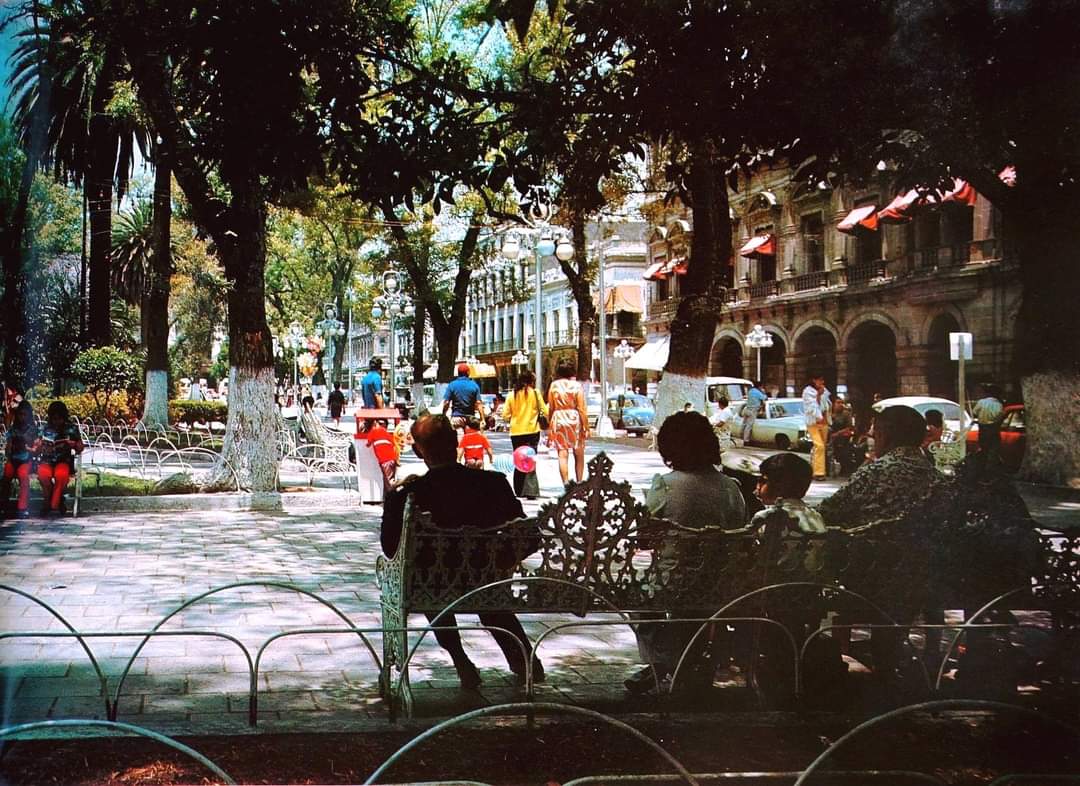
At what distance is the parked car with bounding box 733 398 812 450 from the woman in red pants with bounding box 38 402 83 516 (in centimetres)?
640

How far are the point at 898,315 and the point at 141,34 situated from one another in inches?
165

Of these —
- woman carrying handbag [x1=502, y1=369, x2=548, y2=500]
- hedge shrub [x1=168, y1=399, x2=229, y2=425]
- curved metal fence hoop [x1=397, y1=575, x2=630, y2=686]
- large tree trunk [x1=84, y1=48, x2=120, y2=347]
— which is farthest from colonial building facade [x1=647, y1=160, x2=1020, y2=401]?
hedge shrub [x1=168, y1=399, x2=229, y2=425]

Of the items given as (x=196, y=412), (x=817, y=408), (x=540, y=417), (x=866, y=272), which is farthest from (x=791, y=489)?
(x=196, y=412)

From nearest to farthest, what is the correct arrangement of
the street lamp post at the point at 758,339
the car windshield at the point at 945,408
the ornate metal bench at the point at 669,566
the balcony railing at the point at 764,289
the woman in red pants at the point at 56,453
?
the ornate metal bench at the point at 669,566
the car windshield at the point at 945,408
the balcony railing at the point at 764,289
the street lamp post at the point at 758,339
the woman in red pants at the point at 56,453

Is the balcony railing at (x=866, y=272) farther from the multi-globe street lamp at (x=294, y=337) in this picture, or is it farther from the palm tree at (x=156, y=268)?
the multi-globe street lamp at (x=294, y=337)

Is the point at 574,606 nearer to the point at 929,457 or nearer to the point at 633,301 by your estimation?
the point at 929,457

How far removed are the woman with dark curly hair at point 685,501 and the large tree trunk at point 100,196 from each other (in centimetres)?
729

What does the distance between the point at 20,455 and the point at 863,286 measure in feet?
24.2

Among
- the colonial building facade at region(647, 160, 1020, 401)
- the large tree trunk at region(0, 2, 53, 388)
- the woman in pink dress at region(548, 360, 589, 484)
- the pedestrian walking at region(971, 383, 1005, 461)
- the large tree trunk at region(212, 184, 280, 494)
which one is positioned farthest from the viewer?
the woman in pink dress at region(548, 360, 589, 484)

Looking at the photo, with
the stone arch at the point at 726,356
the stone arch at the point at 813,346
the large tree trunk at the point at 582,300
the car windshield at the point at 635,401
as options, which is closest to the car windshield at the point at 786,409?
the stone arch at the point at 726,356

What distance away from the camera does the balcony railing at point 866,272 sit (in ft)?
20.7

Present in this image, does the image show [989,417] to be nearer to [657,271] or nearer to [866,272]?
[866,272]

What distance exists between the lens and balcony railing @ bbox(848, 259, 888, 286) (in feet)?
20.7

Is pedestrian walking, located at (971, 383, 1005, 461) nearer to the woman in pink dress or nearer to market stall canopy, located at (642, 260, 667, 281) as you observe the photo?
market stall canopy, located at (642, 260, 667, 281)
